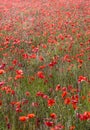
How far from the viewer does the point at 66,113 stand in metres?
4.32

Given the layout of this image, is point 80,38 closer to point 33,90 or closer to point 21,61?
point 21,61

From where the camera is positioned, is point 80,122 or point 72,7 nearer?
point 80,122

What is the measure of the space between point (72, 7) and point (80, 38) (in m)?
7.04

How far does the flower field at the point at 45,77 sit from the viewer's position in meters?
4.18

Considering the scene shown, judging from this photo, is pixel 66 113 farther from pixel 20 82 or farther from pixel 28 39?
pixel 28 39

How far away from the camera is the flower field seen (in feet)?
13.7

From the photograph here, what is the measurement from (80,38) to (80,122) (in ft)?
16.1

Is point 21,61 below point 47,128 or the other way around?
below

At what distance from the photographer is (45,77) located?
19.2 ft

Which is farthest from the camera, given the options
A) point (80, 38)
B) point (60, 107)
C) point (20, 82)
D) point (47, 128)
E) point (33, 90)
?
point (80, 38)

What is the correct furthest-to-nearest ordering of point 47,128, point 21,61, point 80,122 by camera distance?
point 21,61, point 80,122, point 47,128

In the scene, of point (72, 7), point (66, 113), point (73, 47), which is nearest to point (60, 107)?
point (66, 113)

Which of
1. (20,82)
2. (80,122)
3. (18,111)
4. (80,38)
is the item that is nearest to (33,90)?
(20,82)

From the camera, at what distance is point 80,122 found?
13.5ft
